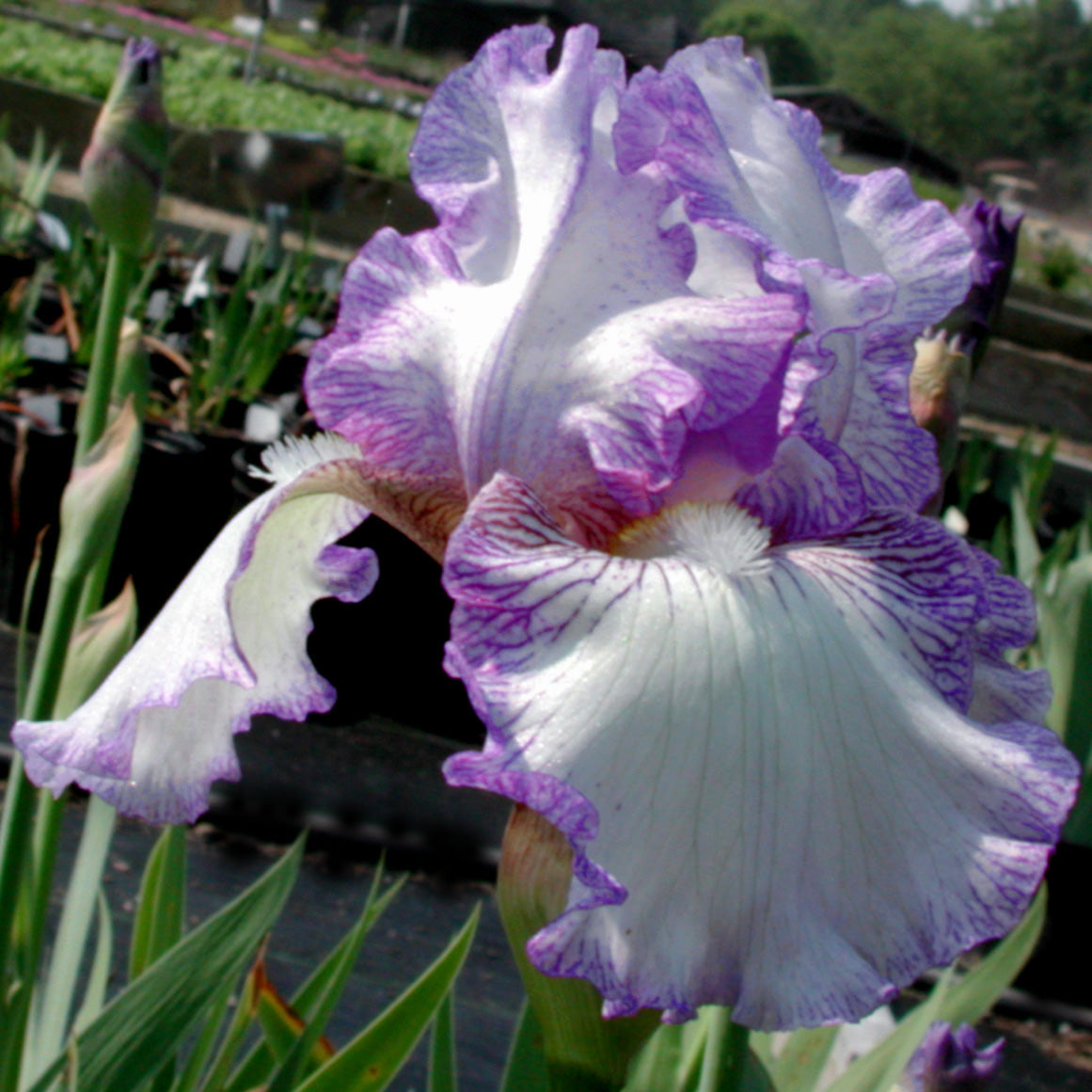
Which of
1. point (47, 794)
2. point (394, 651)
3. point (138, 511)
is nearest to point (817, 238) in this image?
point (47, 794)

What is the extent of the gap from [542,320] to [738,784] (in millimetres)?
264

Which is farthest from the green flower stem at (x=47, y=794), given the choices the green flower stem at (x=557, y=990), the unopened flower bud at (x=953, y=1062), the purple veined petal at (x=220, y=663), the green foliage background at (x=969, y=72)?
the green foliage background at (x=969, y=72)

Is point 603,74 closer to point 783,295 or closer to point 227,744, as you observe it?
point 783,295

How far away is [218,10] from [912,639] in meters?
1.90

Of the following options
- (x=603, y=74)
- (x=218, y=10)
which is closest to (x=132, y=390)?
(x=603, y=74)

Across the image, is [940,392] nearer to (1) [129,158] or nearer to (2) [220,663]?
(2) [220,663]

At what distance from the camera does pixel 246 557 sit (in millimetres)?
582

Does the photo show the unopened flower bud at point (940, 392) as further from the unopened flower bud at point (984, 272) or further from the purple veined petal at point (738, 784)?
the purple veined petal at point (738, 784)

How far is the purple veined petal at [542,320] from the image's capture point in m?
0.57

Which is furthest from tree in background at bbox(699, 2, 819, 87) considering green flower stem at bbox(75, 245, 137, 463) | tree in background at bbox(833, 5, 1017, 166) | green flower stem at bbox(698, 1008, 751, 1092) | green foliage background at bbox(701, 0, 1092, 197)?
green flower stem at bbox(698, 1008, 751, 1092)

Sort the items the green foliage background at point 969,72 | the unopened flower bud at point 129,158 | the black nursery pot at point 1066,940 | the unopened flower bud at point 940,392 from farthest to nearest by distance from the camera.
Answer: the green foliage background at point 969,72, the black nursery pot at point 1066,940, the unopened flower bud at point 129,158, the unopened flower bud at point 940,392

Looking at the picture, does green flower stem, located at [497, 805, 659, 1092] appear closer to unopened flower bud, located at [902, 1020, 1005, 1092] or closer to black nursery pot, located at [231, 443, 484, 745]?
unopened flower bud, located at [902, 1020, 1005, 1092]

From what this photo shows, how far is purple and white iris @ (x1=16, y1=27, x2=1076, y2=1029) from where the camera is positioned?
439 mm

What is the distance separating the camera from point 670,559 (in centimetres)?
53
